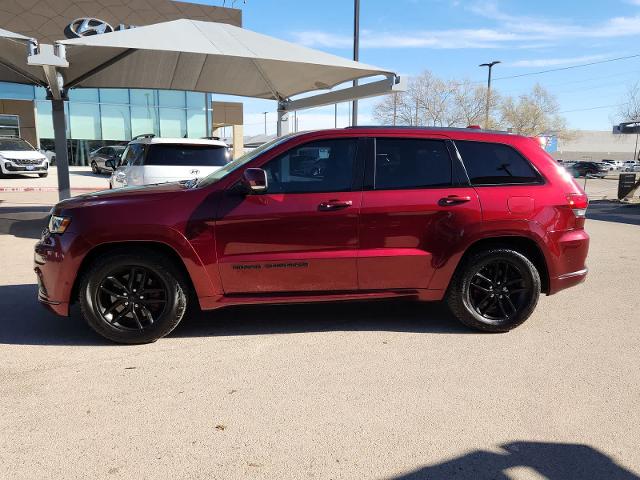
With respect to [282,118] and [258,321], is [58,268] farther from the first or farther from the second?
[282,118]

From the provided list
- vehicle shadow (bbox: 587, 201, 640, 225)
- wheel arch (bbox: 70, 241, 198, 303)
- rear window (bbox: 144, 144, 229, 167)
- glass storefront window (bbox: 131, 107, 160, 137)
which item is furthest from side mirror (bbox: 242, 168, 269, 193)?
glass storefront window (bbox: 131, 107, 160, 137)

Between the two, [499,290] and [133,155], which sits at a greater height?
[133,155]

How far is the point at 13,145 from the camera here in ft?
73.2

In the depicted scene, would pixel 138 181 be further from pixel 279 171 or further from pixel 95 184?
pixel 95 184

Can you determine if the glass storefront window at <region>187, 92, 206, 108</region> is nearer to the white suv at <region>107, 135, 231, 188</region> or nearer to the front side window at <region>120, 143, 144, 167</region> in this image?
the front side window at <region>120, 143, 144, 167</region>

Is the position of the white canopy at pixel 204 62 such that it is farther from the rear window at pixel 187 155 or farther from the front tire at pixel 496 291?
the front tire at pixel 496 291

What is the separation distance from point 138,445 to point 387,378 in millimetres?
1691

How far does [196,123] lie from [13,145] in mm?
13763

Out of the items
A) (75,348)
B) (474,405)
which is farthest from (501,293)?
→ (75,348)

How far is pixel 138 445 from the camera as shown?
9.10 ft

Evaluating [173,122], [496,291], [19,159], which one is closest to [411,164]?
[496,291]

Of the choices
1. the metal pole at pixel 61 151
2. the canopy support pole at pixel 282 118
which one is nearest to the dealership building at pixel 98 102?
the metal pole at pixel 61 151

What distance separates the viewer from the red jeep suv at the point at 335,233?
4016 millimetres

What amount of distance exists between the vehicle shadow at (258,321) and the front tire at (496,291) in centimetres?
21
